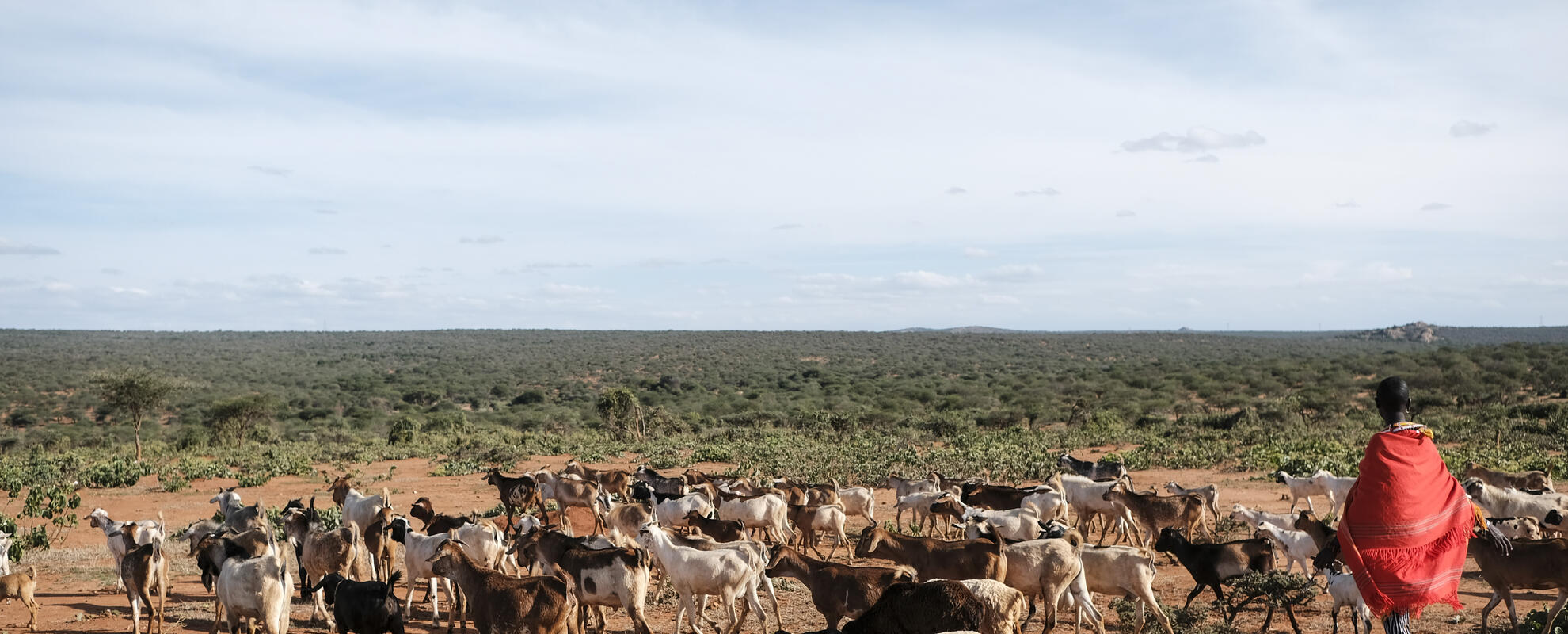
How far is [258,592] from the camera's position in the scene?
9.74 meters

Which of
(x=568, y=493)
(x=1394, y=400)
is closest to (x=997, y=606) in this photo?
(x=1394, y=400)

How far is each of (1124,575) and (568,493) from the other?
35.3 feet

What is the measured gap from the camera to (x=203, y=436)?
4031 centimetres

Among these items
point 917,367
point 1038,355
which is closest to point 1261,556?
point 917,367

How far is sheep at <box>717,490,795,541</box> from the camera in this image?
1562 centimetres

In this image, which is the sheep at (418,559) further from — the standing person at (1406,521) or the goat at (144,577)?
the standing person at (1406,521)

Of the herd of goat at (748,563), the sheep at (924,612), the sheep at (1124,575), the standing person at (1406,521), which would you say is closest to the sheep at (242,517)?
the herd of goat at (748,563)

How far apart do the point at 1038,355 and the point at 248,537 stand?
8709 cm

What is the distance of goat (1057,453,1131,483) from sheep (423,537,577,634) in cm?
1293

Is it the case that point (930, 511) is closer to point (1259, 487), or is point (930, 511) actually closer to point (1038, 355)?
point (1259, 487)

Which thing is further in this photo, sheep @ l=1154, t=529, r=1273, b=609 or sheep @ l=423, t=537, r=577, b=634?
sheep @ l=1154, t=529, r=1273, b=609

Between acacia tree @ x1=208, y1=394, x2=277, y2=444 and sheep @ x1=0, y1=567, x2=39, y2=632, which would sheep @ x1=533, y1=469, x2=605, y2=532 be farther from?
acacia tree @ x1=208, y1=394, x2=277, y2=444

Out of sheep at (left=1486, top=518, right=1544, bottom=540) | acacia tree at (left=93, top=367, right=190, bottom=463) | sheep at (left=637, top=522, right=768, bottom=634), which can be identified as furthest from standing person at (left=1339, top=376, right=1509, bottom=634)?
acacia tree at (left=93, top=367, right=190, bottom=463)

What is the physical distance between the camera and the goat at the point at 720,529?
13.8 m
